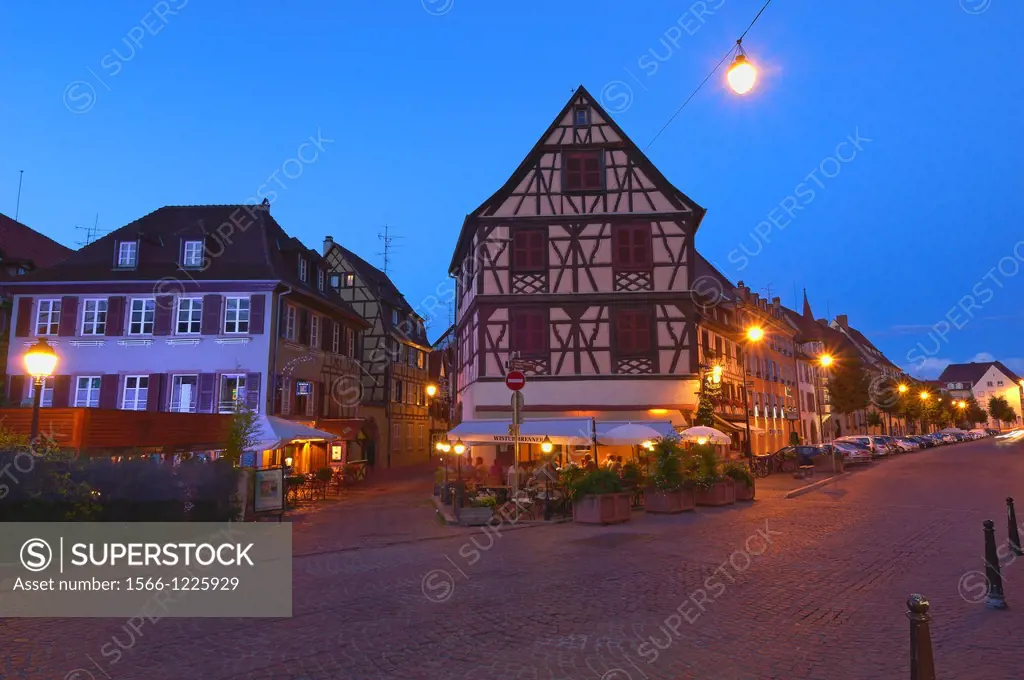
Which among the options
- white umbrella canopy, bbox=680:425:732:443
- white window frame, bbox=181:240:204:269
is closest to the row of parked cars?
white umbrella canopy, bbox=680:425:732:443

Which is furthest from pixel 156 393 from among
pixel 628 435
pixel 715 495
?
pixel 715 495

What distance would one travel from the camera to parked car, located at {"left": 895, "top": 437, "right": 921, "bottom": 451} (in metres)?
54.1

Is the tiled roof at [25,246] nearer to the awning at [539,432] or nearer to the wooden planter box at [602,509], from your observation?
the awning at [539,432]

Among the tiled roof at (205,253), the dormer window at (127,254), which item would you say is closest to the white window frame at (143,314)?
the tiled roof at (205,253)

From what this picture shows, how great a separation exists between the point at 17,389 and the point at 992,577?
29.6 metres

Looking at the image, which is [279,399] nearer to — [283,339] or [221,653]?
[283,339]

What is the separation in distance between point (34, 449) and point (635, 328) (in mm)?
20326

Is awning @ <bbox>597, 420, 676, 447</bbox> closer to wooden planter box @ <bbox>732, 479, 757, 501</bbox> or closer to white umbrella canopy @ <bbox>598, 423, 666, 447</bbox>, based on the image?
white umbrella canopy @ <bbox>598, 423, 666, 447</bbox>

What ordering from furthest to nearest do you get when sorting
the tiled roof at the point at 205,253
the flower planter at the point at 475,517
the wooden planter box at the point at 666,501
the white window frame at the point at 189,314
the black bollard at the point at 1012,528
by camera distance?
the tiled roof at the point at 205,253 → the white window frame at the point at 189,314 → the wooden planter box at the point at 666,501 → the flower planter at the point at 475,517 → the black bollard at the point at 1012,528

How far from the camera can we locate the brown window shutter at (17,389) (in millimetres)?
25061

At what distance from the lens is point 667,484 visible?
17.0 meters

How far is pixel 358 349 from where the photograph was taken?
35.2 meters

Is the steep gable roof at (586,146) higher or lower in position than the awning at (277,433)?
higher

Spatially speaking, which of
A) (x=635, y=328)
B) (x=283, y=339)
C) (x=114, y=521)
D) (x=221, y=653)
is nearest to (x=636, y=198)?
(x=635, y=328)
